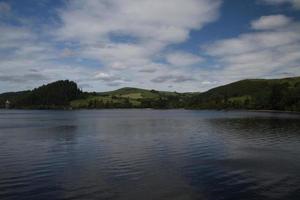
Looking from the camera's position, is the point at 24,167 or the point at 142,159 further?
the point at 142,159

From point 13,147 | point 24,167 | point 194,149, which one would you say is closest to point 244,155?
point 194,149

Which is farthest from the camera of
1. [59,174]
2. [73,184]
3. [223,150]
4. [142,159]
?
[223,150]

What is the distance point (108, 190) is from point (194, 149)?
22835 millimetres

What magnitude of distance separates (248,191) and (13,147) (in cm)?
3604

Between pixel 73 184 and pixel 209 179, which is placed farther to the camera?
pixel 209 179

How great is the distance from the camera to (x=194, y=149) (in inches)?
1758

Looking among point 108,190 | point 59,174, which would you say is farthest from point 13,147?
point 108,190

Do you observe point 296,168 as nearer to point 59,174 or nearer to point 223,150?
point 223,150

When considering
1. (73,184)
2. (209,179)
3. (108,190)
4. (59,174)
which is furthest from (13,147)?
(209,179)

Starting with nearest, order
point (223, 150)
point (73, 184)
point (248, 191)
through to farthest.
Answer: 1. point (248, 191)
2. point (73, 184)
3. point (223, 150)

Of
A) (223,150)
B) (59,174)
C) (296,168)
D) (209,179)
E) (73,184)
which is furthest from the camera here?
(223,150)

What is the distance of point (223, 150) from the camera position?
44.1 metres

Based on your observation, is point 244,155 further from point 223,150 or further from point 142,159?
point 142,159

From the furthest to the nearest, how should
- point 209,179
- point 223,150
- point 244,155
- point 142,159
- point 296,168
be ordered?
point 223,150
point 244,155
point 142,159
point 296,168
point 209,179
